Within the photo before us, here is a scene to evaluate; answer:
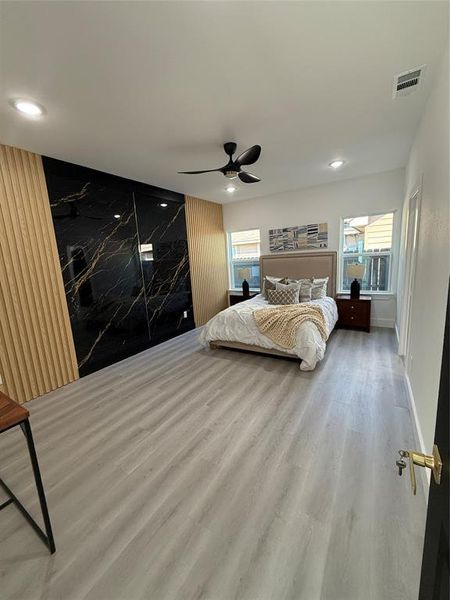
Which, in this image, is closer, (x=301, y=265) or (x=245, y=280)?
(x=301, y=265)

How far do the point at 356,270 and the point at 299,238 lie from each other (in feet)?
4.21

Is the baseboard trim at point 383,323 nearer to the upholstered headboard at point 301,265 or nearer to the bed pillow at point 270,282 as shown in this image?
the upholstered headboard at point 301,265

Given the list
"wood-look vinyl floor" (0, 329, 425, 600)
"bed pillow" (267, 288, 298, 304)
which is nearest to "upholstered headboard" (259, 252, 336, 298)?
"bed pillow" (267, 288, 298, 304)

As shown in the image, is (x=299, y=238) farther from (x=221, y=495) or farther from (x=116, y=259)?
(x=221, y=495)

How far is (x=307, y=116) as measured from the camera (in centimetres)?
231

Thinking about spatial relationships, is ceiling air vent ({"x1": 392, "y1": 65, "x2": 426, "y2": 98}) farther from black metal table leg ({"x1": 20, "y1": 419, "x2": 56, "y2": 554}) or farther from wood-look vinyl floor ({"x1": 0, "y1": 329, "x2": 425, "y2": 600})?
black metal table leg ({"x1": 20, "y1": 419, "x2": 56, "y2": 554})

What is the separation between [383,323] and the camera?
4.47 metres

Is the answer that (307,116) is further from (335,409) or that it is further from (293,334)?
(335,409)

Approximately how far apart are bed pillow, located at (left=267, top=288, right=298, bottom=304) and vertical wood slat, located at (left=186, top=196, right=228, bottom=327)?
1.64 m

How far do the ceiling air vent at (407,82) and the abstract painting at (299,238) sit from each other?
2.82 meters

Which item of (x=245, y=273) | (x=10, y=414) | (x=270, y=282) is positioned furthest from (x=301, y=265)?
Result: (x=10, y=414)

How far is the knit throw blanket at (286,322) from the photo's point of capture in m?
3.17

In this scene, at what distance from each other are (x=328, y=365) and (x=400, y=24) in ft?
9.77

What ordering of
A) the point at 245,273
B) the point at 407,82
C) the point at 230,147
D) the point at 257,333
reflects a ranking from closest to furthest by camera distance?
the point at 407,82 < the point at 230,147 < the point at 257,333 < the point at 245,273
